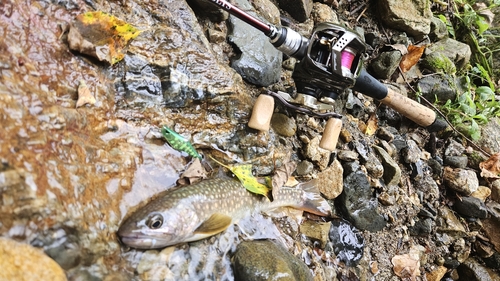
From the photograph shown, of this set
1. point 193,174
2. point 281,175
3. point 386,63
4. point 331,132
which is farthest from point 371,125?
point 193,174

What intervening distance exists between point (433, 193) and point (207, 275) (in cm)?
325

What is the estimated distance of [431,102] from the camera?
5062 millimetres

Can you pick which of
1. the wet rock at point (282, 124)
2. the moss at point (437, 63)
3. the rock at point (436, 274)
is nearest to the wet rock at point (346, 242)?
the wet rock at point (282, 124)

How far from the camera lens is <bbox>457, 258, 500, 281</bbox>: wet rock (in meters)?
4.30

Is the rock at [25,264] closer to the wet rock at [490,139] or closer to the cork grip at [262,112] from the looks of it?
the cork grip at [262,112]

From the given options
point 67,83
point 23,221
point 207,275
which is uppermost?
point 67,83

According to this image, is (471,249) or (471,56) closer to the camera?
(471,249)

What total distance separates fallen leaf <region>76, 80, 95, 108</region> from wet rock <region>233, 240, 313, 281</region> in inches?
55.1

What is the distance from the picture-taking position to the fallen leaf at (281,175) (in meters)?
3.08

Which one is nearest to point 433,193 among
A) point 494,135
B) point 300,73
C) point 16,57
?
point 494,135

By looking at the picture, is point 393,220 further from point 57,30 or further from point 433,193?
point 57,30

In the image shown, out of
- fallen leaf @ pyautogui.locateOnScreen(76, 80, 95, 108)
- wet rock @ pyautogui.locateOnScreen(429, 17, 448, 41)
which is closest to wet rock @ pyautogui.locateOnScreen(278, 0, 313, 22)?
wet rock @ pyautogui.locateOnScreen(429, 17, 448, 41)

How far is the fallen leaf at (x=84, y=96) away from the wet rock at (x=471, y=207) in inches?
169

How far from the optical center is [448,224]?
4.38 meters
